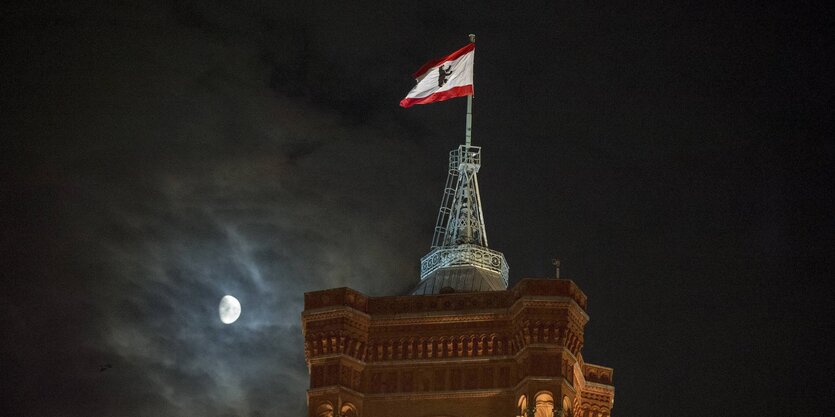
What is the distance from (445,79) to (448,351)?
16.1 m

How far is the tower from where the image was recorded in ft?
275

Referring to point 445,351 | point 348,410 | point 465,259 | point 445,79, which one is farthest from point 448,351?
point 445,79

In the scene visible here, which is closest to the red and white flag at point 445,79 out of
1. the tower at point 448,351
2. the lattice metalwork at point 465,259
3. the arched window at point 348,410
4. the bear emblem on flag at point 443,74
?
the bear emblem on flag at point 443,74

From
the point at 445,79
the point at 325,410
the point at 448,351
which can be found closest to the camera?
the point at 325,410

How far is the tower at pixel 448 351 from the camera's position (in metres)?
83.9

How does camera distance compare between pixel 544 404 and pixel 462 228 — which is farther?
pixel 462 228

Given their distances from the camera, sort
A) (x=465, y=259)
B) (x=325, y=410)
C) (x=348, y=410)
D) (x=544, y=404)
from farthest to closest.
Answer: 1. (x=465, y=259)
2. (x=348, y=410)
3. (x=325, y=410)
4. (x=544, y=404)

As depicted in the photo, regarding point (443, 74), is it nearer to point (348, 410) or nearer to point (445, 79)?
point (445, 79)

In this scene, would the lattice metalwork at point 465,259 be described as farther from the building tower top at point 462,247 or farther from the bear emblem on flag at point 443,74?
the bear emblem on flag at point 443,74

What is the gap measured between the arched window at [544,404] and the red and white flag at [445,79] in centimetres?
1852

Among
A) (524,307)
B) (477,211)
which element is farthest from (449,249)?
(524,307)

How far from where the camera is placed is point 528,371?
8319cm

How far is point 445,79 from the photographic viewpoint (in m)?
95.1

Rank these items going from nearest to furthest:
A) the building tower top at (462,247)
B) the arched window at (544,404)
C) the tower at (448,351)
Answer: the arched window at (544,404) < the tower at (448,351) < the building tower top at (462,247)
